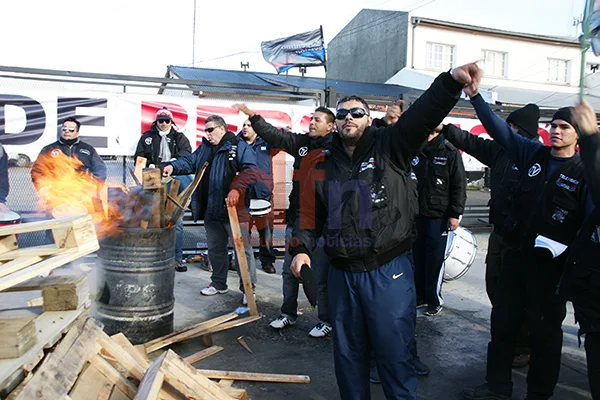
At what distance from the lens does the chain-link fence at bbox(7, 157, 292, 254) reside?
709 cm

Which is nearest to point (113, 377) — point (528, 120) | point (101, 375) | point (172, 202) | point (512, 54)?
point (101, 375)

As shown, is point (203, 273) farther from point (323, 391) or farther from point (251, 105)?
point (323, 391)

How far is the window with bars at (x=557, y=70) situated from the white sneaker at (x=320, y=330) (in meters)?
28.0

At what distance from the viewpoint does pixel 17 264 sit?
7.16 ft

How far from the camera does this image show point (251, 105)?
26.0 feet

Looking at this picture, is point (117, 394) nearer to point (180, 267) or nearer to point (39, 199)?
point (180, 267)

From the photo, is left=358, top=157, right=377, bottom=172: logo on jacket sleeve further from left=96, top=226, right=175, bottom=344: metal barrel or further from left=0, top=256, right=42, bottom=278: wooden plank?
left=96, top=226, right=175, bottom=344: metal barrel

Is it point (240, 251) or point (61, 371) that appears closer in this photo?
point (61, 371)

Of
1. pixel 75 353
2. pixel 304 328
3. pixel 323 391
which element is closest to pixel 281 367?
pixel 323 391

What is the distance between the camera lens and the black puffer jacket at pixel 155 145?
22.9 ft

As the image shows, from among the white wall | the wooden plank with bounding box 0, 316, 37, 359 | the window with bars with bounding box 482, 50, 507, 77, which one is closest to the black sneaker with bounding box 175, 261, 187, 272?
the wooden plank with bounding box 0, 316, 37, 359

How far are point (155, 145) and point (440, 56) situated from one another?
72.6 ft

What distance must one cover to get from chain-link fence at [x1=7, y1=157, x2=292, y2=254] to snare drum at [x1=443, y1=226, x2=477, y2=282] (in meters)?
3.11

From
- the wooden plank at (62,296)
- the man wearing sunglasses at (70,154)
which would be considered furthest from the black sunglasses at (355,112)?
the man wearing sunglasses at (70,154)
